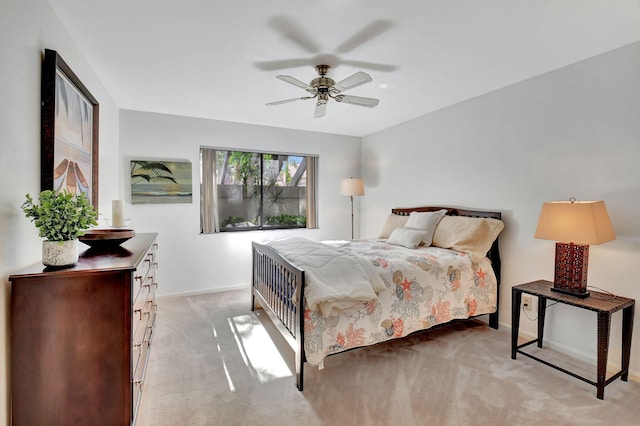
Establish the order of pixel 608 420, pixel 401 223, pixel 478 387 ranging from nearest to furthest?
pixel 608 420, pixel 478 387, pixel 401 223

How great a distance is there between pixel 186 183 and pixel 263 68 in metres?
2.11

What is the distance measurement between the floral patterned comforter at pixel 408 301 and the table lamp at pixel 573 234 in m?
0.69

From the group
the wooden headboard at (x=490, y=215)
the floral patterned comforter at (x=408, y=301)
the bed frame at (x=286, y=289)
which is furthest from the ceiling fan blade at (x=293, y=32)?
the wooden headboard at (x=490, y=215)

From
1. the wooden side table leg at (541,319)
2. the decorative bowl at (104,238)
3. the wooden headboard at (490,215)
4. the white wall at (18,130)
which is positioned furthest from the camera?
the wooden headboard at (490,215)

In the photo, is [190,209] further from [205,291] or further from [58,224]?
[58,224]

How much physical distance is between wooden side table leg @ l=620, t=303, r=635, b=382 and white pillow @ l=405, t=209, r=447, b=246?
161 centimetres

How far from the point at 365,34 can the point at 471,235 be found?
2.13m

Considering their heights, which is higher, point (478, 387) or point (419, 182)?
point (419, 182)

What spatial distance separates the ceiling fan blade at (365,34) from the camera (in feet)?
6.49

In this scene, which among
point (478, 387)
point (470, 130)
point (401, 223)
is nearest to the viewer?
point (478, 387)

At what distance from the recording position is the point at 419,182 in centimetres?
419

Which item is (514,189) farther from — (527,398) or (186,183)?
(186,183)

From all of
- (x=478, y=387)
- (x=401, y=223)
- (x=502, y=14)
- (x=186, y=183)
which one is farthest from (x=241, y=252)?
(x=502, y=14)

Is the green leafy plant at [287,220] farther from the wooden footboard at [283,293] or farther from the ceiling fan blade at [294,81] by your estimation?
the ceiling fan blade at [294,81]
